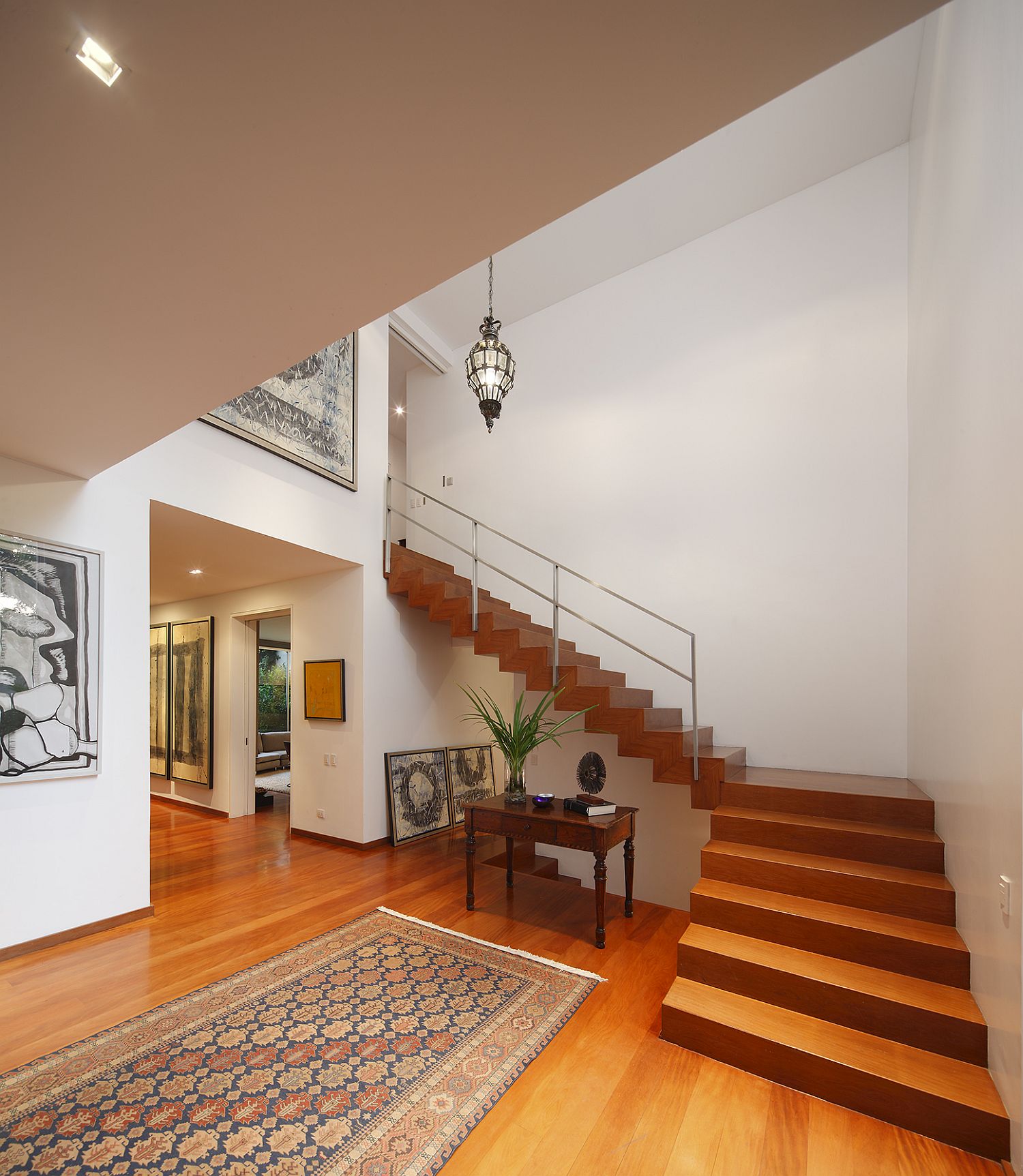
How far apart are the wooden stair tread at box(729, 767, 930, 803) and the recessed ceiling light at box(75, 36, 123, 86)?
408 cm

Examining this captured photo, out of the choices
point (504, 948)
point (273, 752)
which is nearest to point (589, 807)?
point (504, 948)

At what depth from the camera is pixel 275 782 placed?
30.5 ft

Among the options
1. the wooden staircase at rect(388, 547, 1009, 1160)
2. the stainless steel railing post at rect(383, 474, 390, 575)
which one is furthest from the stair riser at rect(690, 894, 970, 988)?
the stainless steel railing post at rect(383, 474, 390, 575)

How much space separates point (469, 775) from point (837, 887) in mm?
4330

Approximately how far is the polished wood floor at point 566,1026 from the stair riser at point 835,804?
100 cm

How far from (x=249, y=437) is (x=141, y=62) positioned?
380 centimetres

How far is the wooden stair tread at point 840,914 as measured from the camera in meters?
2.63

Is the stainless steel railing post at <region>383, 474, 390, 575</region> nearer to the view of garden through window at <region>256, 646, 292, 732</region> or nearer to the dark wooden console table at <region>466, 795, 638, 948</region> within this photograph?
the dark wooden console table at <region>466, 795, 638, 948</region>

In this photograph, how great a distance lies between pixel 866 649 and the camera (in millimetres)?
4441

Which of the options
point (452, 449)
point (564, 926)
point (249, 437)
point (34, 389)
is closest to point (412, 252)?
point (34, 389)

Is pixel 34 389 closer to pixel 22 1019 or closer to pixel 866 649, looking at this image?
pixel 22 1019

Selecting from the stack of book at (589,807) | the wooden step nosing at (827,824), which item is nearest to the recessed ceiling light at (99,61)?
the stack of book at (589,807)

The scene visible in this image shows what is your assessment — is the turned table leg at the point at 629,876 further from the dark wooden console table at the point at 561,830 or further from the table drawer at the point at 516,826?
the table drawer at the point at 516,826

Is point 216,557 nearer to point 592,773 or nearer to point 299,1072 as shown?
point 592,773
